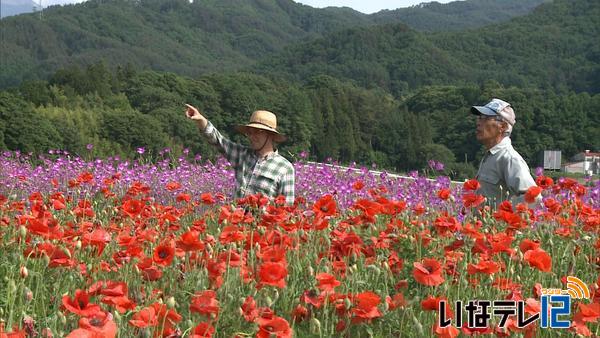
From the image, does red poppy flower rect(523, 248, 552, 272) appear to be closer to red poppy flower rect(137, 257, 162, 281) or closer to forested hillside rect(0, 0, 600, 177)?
red poppy flower rect(137, 257, 162, 281)

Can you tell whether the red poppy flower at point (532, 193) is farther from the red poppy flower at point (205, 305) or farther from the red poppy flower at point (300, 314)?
the red poppy flower at point (205, 305)

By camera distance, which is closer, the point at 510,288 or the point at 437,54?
the point at 510,288

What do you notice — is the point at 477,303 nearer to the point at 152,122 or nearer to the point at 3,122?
the point at 3,122

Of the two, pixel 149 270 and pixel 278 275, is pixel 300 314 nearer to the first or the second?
pixel 278 275

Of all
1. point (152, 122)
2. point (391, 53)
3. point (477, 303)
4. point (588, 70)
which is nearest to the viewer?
point (477, 303)

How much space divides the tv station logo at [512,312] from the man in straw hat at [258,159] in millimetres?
2809

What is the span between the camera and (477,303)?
288cm

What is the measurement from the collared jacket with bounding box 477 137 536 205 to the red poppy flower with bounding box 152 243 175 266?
2.78 metres

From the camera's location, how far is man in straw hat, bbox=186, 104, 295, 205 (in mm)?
5719

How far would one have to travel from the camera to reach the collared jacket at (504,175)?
5051mm

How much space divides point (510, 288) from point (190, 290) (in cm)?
128

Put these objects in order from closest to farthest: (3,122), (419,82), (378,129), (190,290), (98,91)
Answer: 1. (190,290)
2. (3,122)
3. (98,91)
4. (378,129)
5. (419,82)

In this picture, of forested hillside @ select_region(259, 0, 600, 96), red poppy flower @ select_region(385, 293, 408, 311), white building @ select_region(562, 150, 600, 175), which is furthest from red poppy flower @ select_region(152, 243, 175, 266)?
forested hillside @ select_region(259, 0, 600, 96)

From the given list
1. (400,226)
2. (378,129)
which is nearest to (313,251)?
(400,226)
